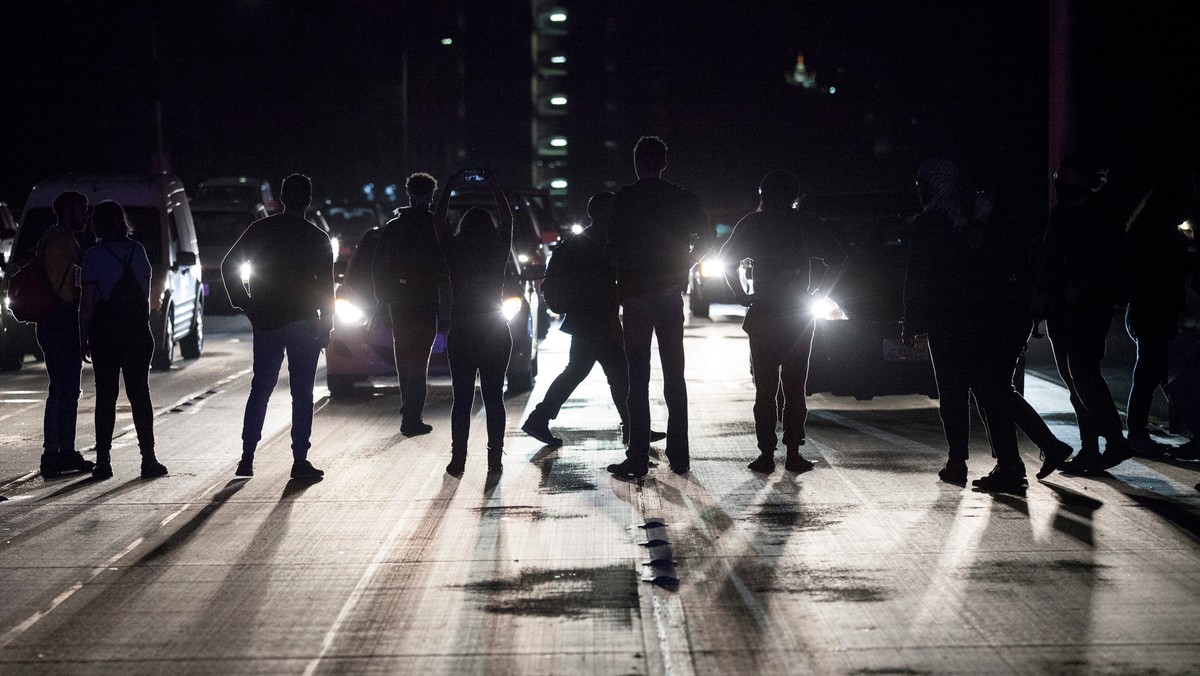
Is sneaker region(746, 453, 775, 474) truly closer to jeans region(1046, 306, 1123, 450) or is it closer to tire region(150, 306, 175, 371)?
jeans region(1046, 306, 1123, 450)

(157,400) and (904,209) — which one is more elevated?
(904,209)

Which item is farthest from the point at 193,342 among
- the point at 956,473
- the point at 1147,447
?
the point at 1147,447

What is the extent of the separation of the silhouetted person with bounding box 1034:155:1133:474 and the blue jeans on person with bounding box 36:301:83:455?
19.5 feet

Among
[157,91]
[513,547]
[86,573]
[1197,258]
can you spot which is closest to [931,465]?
[1197,258]

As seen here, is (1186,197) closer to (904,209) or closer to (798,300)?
(798,300)

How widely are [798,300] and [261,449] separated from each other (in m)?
3.88

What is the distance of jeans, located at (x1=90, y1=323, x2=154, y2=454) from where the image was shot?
31.8 feet

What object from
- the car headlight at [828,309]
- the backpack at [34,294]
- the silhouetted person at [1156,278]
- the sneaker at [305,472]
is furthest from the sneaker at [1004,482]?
the backpack at [34,294]

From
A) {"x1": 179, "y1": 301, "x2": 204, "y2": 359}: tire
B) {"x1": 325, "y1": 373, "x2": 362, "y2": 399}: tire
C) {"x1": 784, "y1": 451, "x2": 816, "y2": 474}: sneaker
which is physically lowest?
{"x1": 179, "y1": 301, "x2": 204, "y2": 359}: tire

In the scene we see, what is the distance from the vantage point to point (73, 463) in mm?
9922

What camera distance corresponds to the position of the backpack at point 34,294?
32.2 ft

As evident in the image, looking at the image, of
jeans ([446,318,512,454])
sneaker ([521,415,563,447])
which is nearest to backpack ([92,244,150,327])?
jeans ([446,318,512,454])

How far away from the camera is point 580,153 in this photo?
90.9m

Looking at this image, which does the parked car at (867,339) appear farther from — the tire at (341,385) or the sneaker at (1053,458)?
the tire at (341,385)
